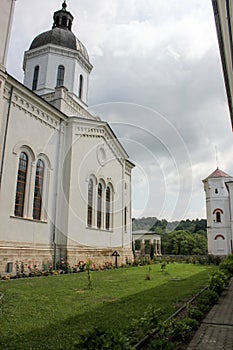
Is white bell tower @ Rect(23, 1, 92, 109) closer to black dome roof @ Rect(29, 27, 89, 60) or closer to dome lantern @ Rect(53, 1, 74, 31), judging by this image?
black dome roof @ Rect(29, 27, 89, 60)

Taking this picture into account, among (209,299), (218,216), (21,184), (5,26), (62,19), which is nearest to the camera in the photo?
(209,299)

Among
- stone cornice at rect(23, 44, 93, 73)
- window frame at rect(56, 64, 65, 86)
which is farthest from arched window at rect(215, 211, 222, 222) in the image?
window frame at rect(56, 64, 65, 86)

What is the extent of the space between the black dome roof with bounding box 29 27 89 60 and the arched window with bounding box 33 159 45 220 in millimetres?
12146

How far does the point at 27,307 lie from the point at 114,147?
20479 mm

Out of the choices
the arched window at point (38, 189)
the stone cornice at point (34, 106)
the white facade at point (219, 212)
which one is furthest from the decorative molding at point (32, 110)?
the white facade at point (219, 212)

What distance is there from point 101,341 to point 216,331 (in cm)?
352

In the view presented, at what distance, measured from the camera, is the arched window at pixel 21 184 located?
16.2 meters

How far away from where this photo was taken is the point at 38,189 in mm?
17844

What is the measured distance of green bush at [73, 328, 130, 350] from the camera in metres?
3.10

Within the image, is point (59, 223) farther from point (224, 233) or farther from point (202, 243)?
point (202, 243)

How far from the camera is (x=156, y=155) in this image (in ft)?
47.8

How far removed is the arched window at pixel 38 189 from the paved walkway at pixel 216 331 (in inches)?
480

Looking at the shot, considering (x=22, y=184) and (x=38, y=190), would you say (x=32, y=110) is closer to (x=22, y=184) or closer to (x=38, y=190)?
(x=22, y=184)

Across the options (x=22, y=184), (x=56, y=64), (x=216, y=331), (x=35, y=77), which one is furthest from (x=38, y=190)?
(x=216, y=331)
